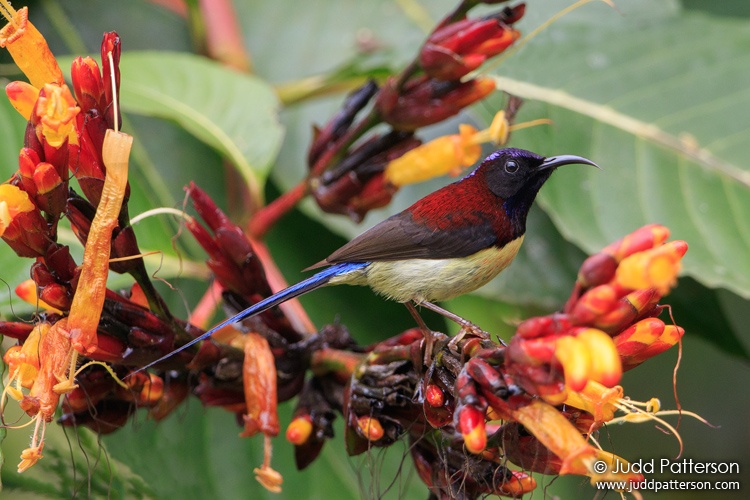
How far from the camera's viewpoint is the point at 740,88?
2.74 meters

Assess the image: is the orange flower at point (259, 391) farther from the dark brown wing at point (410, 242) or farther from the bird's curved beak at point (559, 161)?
the bird's curved beak at point (559, 161)

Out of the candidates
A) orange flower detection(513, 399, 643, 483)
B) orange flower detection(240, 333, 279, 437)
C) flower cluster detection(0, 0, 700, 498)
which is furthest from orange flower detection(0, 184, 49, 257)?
orange flower detection(513, 399, 643, 483)

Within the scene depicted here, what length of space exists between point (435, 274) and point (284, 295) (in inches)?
13.5

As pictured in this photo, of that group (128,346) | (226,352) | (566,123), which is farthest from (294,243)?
(128,346)

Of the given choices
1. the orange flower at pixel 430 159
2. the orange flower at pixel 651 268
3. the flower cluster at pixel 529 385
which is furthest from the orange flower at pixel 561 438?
the orange flower at pixel 430 159

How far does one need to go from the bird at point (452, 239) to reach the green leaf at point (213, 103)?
77 cm

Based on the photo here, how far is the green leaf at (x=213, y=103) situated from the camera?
257 centimetres

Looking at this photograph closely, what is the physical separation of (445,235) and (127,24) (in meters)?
2.03

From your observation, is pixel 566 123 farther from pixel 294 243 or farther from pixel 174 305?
pixel 174 305

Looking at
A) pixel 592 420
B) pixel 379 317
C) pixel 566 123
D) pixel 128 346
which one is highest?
pixel 128 346

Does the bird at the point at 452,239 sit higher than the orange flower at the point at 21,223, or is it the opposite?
the orange flower at the point at 21,223

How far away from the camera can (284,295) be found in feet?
5.66

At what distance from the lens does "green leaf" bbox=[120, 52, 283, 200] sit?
8.43 feet

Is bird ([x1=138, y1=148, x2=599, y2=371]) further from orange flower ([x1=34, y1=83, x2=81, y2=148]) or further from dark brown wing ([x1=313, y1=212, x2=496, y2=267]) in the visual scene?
orange flower ([x1=34, y1=83, x2=81, y2=148])
